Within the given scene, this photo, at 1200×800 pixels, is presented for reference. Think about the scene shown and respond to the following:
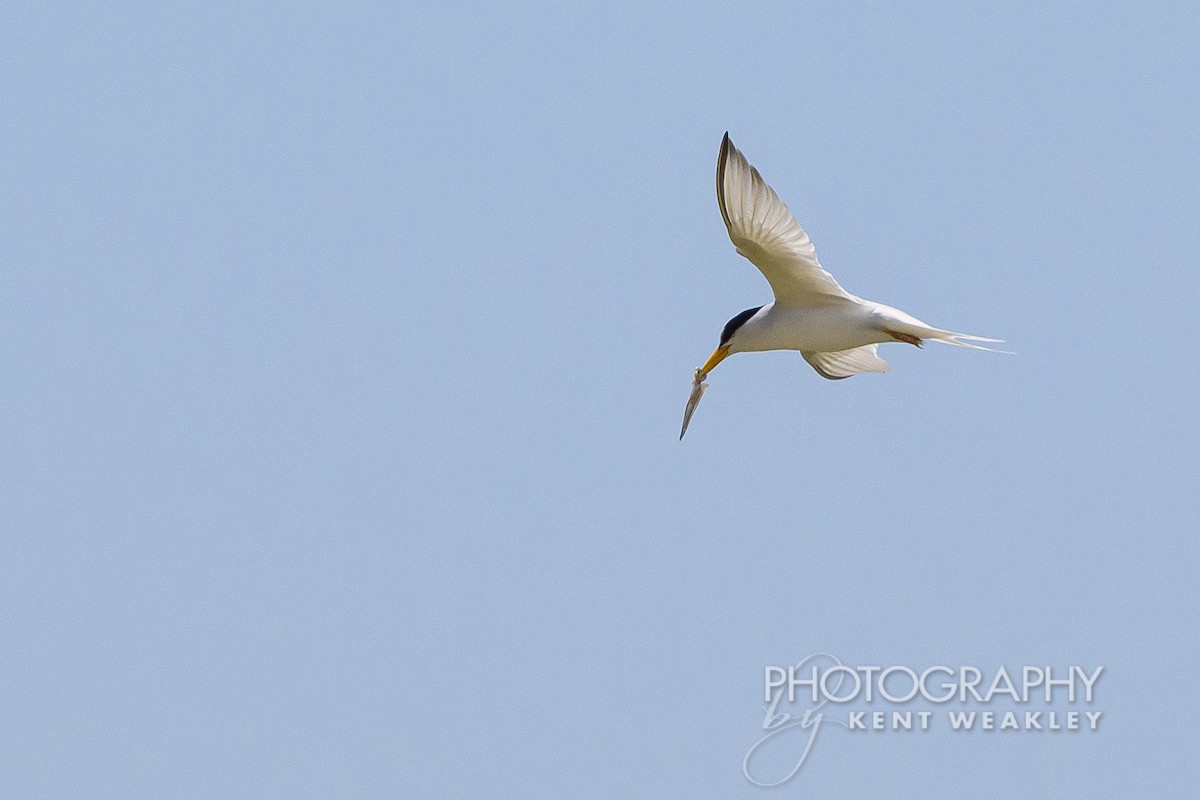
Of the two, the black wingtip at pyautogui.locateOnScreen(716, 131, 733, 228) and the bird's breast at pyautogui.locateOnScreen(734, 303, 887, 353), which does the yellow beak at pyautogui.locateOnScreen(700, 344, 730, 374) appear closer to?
the bird's breast at pyautogui.locateOnScreen(734, 303, 887, 353)

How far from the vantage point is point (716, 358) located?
16.4 meters

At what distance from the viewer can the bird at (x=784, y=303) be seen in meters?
14.3

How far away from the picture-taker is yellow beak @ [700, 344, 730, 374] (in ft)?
53.5

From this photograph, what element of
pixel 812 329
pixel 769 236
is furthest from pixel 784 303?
pixel 769 236

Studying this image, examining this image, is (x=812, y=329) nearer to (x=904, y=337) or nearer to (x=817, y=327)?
(x=817, y=327)

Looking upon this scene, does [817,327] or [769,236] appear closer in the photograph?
[769,236]

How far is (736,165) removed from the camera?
14172 millimetres

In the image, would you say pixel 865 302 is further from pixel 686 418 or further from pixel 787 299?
pixel 686 418

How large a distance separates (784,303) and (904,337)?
3.76 feet

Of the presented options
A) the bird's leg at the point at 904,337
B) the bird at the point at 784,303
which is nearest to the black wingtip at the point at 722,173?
the bird at the point at 784,303

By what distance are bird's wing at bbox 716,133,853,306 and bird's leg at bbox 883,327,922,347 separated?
18.2 inches

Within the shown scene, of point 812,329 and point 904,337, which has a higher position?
point 812,329

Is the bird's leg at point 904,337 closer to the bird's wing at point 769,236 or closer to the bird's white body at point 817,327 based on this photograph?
the bird's white body at point 817,327

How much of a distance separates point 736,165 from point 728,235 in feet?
2.58
